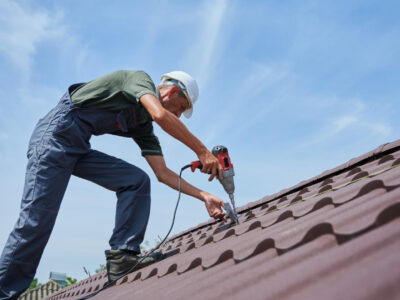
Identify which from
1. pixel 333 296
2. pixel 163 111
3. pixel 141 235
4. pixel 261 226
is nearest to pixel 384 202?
pixel 333 296

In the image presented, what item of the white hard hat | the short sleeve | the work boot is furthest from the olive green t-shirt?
A: the work boot

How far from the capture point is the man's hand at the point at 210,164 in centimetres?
257

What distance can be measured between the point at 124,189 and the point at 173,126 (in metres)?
0.70

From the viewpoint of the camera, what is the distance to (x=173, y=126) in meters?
2.35

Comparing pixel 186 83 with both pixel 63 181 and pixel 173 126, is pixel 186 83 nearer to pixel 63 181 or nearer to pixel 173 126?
pixel 173 126

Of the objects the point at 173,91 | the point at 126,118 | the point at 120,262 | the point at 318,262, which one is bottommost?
the point at 318,262

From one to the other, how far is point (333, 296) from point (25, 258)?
212 centimetres

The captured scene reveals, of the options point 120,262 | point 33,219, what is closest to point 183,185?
point 120,262

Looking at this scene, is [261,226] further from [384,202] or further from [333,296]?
[333,296]

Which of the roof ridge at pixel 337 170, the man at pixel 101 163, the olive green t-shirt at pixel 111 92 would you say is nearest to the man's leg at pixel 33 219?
the man at pixel 101 163

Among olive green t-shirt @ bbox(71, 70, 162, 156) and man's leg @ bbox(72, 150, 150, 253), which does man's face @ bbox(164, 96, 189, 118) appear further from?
man's leg @ bbox(72, 150, 150, 253)

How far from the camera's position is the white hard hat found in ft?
9.91

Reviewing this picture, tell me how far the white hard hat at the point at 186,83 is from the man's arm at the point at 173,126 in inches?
25.1

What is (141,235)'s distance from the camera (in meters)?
2.67
